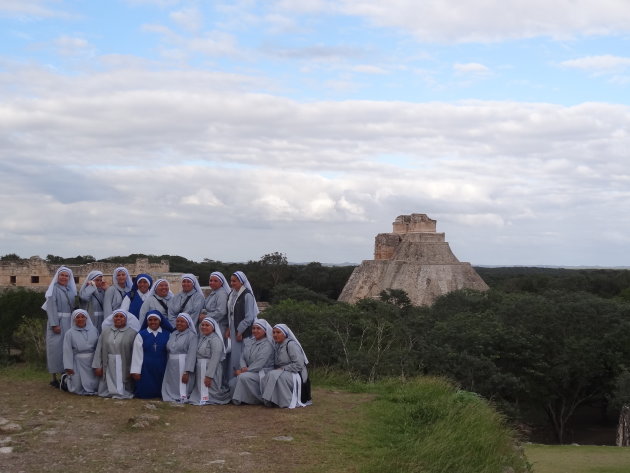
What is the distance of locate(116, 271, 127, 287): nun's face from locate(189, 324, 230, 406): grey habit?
4.14ft

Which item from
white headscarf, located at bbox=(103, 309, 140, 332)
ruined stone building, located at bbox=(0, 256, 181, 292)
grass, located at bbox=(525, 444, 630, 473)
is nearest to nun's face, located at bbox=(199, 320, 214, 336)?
white headscarf, located at bbox=(103, 309, 140, 332)

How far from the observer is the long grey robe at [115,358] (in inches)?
266

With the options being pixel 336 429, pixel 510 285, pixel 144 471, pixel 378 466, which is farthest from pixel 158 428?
pixel 510 285

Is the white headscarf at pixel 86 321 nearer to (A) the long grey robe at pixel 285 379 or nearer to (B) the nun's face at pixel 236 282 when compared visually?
(B) the nun's face at pixel 236 282

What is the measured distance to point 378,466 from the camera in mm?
4656

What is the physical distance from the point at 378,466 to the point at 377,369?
14.9ft

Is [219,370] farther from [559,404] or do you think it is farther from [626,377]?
[559,404]

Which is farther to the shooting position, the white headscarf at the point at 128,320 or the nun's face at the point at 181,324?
the white headscarf at the point at 128,320

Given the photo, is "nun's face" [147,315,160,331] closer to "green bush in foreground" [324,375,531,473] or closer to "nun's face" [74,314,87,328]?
"nun's face" [74,314,87,328]

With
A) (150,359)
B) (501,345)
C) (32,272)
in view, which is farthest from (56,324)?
(32,272)

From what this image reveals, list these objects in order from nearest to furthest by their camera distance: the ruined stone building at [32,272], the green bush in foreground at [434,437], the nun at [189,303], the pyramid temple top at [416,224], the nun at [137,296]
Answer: the green bush in foreground at [434,437], the nun at [189,303], the nun at [137,296], the ruined stone building at [32,272], the pyramid temple top at [416,224]

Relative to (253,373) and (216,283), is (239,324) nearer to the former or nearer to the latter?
(216,283)

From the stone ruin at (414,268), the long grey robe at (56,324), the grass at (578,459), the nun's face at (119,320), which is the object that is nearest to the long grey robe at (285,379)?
the nun's face at (119,320)

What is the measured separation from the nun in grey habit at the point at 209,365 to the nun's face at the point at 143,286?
101cm
